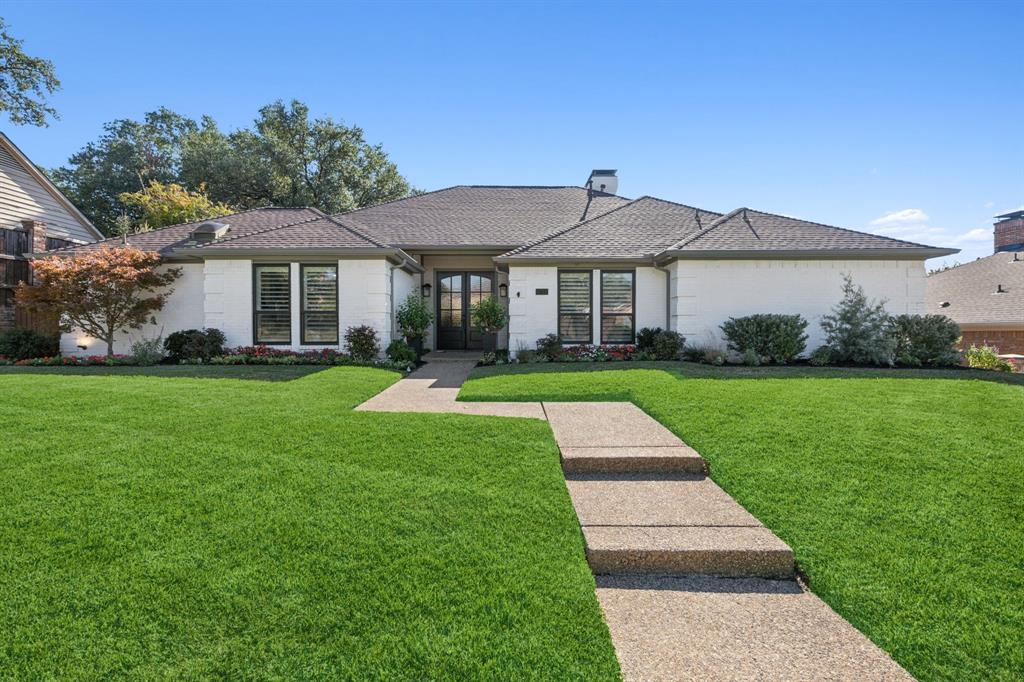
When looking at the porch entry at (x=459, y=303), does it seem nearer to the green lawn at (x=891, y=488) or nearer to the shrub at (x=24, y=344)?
the green lawn at (x=891, y=488)

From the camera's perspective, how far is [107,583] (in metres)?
2.76

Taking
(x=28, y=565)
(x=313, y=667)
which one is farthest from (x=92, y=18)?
(x=313, y=667)

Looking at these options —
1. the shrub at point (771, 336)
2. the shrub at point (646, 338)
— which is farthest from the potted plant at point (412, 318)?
the shrub at point (771, 336)

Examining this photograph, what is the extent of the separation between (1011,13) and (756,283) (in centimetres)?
581

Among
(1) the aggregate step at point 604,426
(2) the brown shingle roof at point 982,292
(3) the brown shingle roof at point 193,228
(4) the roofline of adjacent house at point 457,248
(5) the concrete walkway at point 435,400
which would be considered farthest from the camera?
(2) the brown shingle roof at point 982,292

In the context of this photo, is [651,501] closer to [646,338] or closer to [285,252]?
[646,338]

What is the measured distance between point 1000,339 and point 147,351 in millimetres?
23809

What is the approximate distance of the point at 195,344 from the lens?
11734 millimetres

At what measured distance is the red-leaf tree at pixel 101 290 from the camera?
11539 mm

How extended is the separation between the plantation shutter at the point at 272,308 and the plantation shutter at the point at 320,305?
15.0 inches

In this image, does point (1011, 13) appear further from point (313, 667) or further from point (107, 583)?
point (107, 583)

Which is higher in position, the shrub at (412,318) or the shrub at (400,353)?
the shrub at (412,318)

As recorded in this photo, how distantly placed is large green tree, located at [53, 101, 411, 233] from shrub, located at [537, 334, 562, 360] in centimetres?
1978

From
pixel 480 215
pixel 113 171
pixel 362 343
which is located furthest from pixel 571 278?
pixel 113 171
